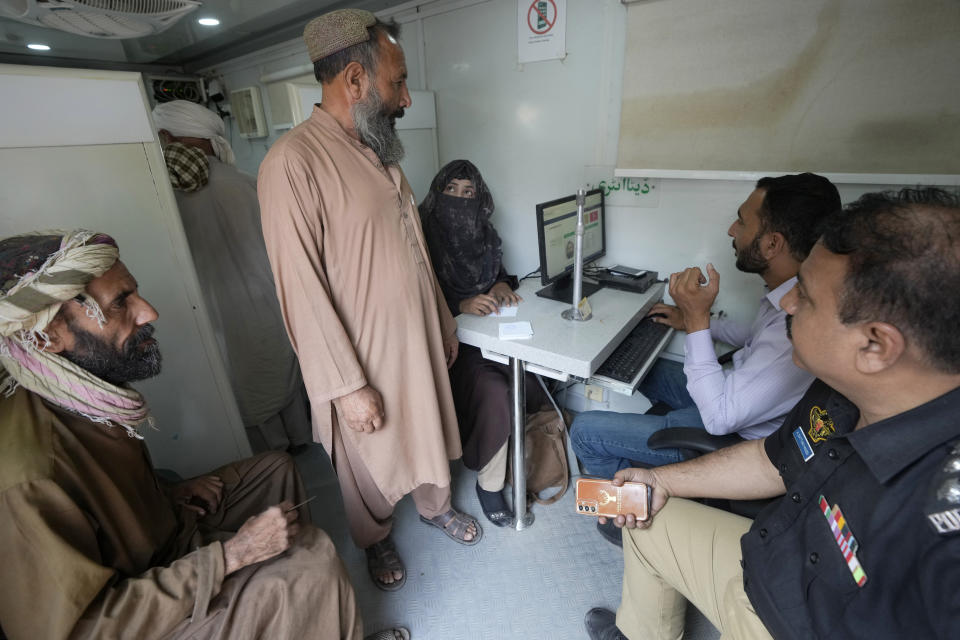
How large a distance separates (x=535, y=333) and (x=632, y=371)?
1.07 ft

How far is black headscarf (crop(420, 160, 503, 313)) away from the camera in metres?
1.80

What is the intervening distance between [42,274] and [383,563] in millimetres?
1266

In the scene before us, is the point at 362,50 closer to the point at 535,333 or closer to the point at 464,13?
the point at 535,333

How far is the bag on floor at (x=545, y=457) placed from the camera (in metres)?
1.84

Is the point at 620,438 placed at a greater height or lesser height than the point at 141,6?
lesser

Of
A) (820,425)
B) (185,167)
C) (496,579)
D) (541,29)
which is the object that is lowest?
(496,579)

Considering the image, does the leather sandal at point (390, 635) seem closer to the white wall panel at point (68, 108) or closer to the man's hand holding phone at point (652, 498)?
the man's hand holding phone at point (652, 498)

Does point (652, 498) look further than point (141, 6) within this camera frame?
No

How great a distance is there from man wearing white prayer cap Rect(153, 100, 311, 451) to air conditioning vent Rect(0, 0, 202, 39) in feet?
1.25

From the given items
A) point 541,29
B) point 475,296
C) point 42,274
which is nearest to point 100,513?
point 42,274

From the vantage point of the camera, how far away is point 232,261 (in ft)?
5.93

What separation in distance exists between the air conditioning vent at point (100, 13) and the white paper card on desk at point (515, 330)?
1.90m

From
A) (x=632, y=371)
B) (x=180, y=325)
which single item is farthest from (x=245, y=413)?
(x=632, y=371)

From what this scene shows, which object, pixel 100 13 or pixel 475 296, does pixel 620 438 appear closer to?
pixel 475 296
